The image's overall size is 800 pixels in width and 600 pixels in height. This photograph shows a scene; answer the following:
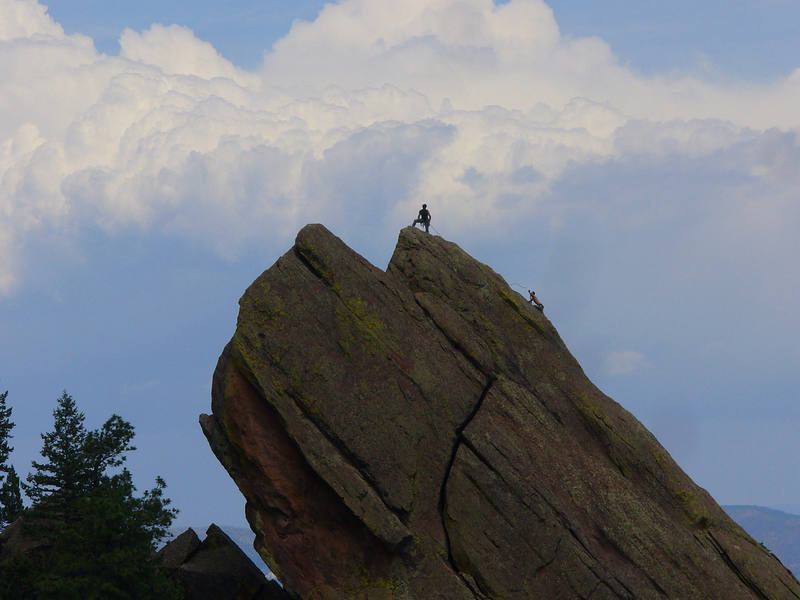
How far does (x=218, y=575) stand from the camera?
47.6 m

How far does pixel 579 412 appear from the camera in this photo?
4294 cm

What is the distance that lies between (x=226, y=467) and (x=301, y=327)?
693cm

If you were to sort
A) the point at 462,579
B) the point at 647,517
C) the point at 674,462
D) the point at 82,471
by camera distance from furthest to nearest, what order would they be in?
the point at 82,471
the point at 674,462
the point at 647,517
the point at 462,579

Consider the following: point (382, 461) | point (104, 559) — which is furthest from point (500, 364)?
point (104, 559)

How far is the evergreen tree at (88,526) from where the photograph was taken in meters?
42.9

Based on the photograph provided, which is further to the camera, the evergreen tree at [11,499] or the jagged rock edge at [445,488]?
the evergreen tree at [11,499]

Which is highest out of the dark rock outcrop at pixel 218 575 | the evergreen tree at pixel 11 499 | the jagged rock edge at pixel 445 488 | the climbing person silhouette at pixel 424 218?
the evergreen tree at pixel 11 499

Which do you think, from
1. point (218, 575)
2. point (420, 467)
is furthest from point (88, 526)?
point (420, 467)

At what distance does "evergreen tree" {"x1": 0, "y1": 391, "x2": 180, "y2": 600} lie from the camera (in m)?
42.9

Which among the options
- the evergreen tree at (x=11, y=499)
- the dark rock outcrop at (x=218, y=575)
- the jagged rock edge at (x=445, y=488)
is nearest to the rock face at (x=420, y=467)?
the jagged rock edge at (x=445, y=488)

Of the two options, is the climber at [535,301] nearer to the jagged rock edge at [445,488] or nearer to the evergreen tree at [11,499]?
the jagged rock edge at [445,488]

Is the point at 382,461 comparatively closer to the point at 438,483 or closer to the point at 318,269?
the point at 438,483

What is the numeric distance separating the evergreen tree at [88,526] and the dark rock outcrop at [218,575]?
7.53 ft

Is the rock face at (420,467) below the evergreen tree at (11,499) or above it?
below
